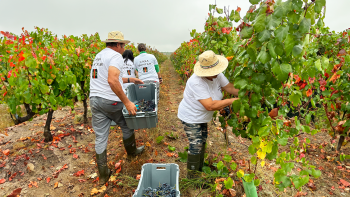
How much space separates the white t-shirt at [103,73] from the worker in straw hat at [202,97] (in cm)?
98

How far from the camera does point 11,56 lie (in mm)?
3066

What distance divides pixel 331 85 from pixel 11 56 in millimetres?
5128

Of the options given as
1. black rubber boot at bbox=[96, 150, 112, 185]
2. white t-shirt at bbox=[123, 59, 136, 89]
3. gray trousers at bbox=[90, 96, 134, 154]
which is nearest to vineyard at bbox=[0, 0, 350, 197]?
black rubber boot at bbox=[96, 150, 112, 185]

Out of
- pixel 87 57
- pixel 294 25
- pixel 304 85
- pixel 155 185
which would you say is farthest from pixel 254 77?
pixel 87 57

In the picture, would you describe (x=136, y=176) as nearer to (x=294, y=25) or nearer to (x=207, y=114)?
(x=207, y=114)

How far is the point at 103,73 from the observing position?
2523 millimetres

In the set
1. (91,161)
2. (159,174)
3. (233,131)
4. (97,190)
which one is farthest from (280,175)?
(91,161)

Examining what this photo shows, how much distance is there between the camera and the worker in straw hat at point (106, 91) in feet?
7.84

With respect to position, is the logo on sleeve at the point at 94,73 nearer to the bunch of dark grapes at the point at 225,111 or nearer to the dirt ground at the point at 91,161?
the dirt ground at the point at 91,161

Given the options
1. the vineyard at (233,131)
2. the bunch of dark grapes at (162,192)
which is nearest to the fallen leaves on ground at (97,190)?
the vineyard at (233,131)

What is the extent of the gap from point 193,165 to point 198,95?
1029 millimetres

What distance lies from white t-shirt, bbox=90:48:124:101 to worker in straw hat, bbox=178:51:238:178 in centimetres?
98

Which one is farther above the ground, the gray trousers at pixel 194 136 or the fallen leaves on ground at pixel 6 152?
the gray trousers at pixel 194 136

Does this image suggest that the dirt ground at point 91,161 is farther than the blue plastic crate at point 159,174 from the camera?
Yes
